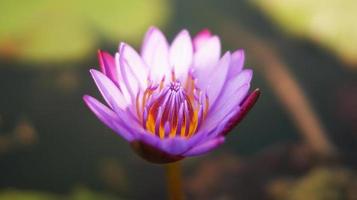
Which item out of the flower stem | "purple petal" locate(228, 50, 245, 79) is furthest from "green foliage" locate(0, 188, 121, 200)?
"purple petal" locate(228, 50, 245, 79)

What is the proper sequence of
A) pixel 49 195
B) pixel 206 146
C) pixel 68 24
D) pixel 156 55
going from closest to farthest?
pixel 206 146
pixel 156 55
pixel 49 195
pixel 68 24

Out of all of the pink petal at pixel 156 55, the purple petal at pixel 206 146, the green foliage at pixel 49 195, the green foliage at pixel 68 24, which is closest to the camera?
the purple petal at pixel 206 146

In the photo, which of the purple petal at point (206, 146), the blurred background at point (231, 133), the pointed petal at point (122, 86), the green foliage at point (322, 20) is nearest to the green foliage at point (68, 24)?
the blurred background at point (231, 133)

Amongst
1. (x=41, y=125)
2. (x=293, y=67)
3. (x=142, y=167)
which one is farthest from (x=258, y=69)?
(x=41, y=125)

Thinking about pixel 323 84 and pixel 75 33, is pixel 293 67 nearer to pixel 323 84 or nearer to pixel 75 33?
pixel 323 84

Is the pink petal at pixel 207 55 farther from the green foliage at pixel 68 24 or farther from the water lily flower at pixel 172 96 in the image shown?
the green foliage at pixel 68 24

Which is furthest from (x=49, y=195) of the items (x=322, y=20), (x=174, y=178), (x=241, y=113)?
(x=322, y=20)

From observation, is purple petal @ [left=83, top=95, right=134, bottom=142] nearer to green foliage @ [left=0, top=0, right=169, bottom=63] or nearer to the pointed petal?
the pointed petal

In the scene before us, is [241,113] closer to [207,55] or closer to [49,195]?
[207,55]
